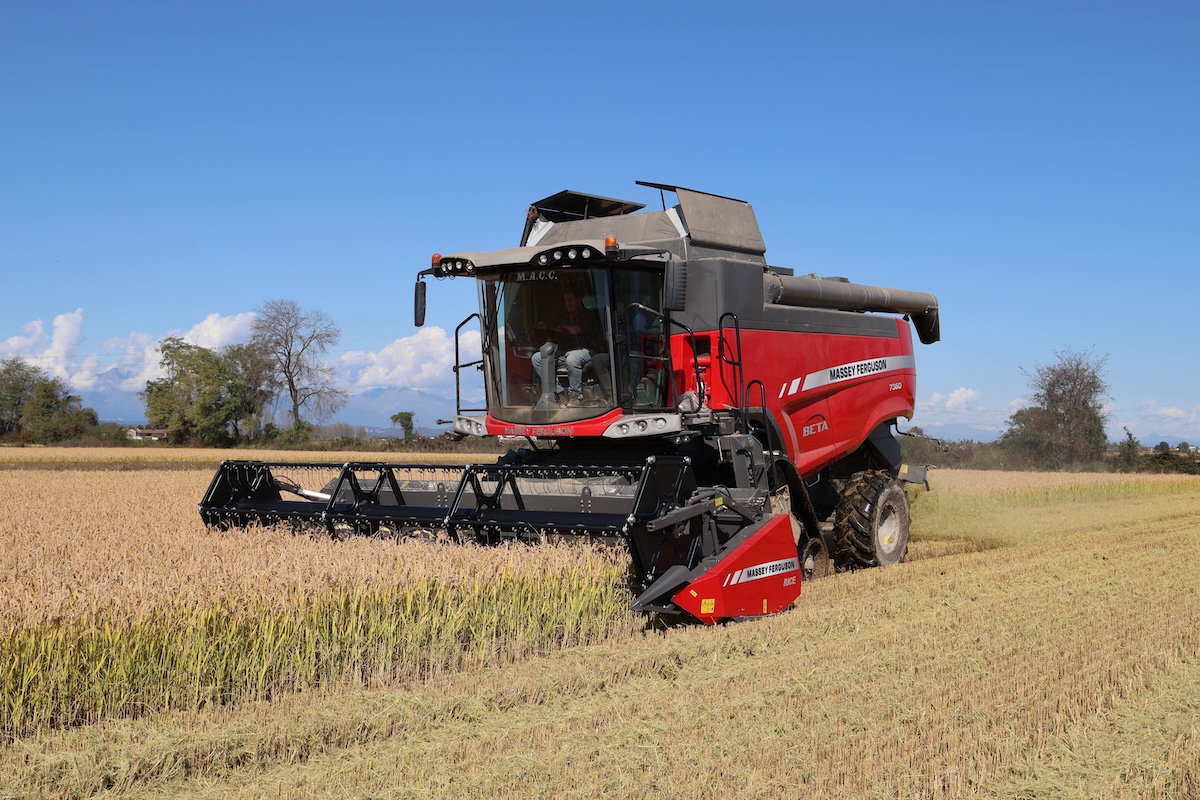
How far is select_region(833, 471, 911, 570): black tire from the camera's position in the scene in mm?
8875

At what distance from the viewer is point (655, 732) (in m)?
3.92

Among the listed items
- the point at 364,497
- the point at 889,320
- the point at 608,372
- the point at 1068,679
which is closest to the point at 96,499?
the point at 364,497

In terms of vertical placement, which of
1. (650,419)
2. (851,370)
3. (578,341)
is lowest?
(650,419)

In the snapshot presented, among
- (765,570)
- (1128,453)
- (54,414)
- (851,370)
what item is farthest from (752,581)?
(54,414)

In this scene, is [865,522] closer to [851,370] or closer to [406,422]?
[851,370]

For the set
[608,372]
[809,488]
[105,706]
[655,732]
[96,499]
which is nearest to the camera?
[655,732]

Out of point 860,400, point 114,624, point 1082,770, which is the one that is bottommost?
point 1082,770

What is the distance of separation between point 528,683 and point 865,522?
16.7ft

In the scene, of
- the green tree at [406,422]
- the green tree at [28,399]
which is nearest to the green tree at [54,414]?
the green tree at [28,399]

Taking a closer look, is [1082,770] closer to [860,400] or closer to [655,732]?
[655,732]

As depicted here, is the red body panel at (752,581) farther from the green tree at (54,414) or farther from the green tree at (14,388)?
the green tree at (14,388)

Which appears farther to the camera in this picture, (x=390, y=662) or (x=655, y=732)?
(x=390, y=662)

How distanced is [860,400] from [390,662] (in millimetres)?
5642

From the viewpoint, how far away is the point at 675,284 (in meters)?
6.55
